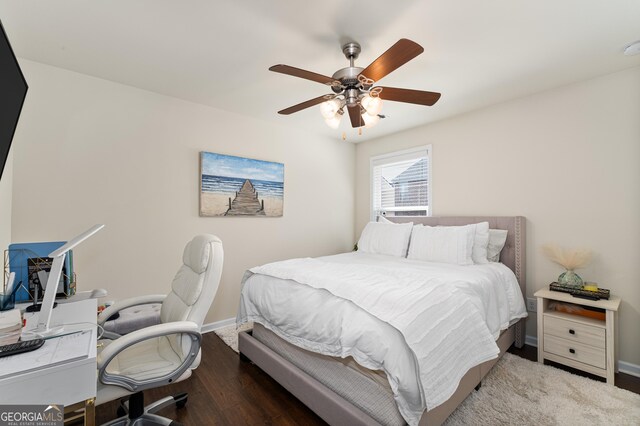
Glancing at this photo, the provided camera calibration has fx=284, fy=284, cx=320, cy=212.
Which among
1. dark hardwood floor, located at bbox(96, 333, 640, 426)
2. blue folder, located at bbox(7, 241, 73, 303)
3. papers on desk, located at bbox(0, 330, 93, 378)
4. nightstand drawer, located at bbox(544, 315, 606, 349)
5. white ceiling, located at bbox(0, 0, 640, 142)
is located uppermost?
white ceiling, located at bbox(0, 0, 640, 142)

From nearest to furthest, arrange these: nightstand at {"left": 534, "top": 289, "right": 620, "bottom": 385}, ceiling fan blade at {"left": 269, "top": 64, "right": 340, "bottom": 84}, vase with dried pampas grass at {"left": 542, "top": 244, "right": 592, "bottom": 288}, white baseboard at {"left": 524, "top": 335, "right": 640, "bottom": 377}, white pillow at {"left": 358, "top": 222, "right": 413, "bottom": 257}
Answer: ceiling fan blade at {"left": 269, "top": 64, "right": 340, "bottom": 84}
nightstand at {"left": 534, "top": 289, "right": 620, "bottom": 385}
white baseboard at {"left": 524, "top": 335, "right": 640, "bottom": 377}
vase with dried pampas grass at {"left": 542, "top": 244, "right": 592, "bottom": 288}
white pillow at {"left": 358, "top": 222, "right": 413, "bottom": 257}

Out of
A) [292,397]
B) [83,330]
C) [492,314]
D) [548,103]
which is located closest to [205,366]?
[292,397]

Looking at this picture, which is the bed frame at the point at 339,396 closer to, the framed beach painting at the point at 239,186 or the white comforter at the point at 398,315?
the white comforter at the point at 398,315

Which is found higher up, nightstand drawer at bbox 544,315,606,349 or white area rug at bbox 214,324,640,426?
nightstand drawer at bbox 544,315,606,349

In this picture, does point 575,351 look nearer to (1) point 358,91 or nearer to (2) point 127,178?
(1) point 358,91

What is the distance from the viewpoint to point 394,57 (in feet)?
5.44

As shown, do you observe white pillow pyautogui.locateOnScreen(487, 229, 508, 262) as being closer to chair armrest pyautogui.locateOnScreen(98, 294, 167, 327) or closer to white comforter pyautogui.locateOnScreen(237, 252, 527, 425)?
white comforter pyautogui.locateOnScreen(237, 252, 527, 425)

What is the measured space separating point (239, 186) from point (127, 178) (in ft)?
3.72

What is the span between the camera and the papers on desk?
89 centimetres

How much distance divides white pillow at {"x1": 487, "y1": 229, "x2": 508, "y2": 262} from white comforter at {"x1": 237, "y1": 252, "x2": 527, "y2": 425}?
0.40 meters

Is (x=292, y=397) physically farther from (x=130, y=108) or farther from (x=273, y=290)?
(x=130, y=108)

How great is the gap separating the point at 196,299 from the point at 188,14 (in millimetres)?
1763

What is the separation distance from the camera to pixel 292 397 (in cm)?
204

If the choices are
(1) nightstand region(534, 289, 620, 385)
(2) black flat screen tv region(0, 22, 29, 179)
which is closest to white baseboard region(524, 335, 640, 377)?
(1) nightstand region(534, 289, 620, 385)
